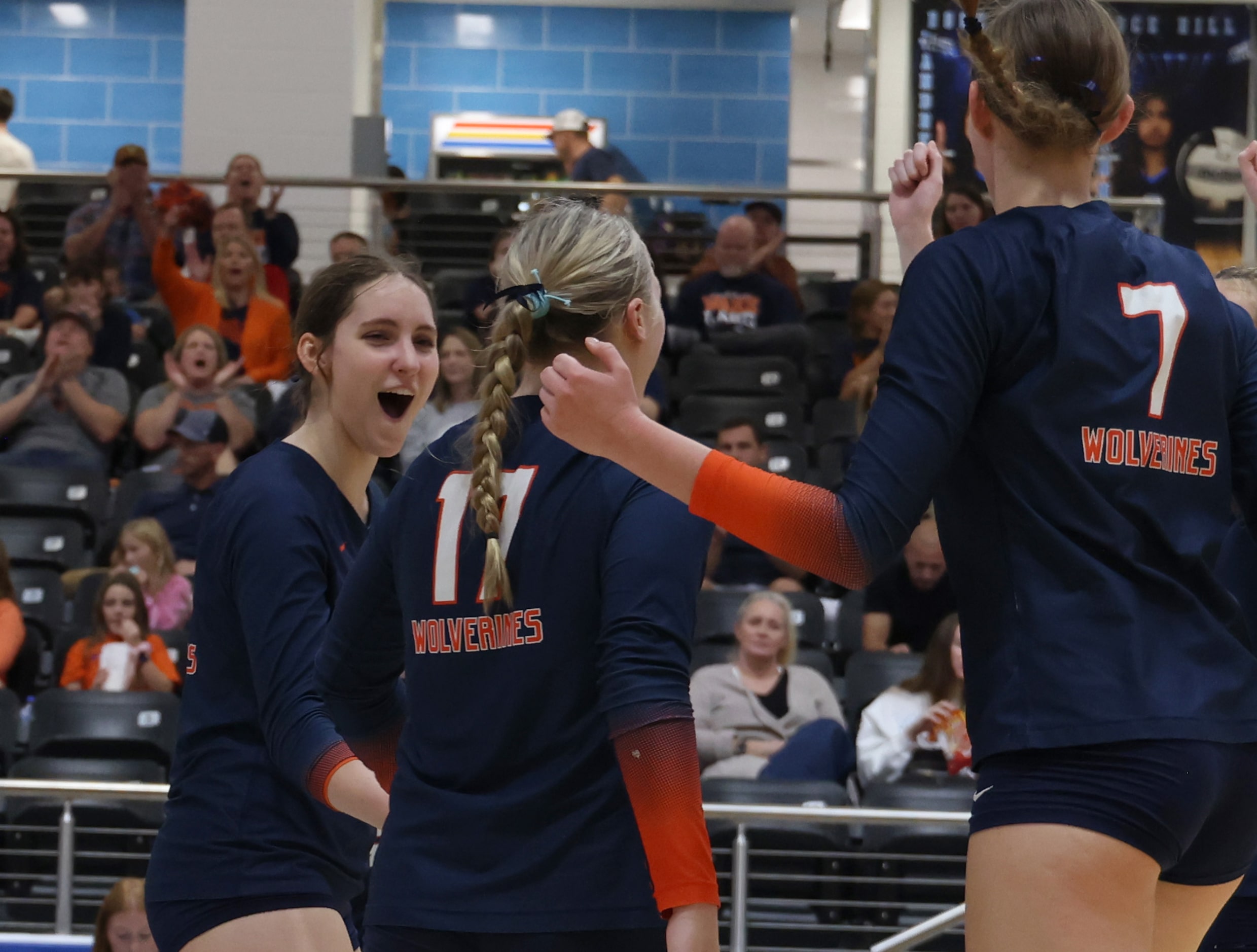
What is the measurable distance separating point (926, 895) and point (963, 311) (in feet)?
12.6

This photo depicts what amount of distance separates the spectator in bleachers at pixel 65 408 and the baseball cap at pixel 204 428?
0.76 m

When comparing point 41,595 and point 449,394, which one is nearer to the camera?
point 41,595

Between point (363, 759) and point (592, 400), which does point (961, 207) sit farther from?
point (592, 400)

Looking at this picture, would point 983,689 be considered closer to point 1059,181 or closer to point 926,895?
point 1059,181

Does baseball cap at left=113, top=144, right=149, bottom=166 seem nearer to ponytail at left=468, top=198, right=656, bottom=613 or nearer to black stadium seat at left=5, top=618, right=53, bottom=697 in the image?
black stadium seat at left=5, top=618, right=53, bottom=697

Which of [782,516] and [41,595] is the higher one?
[782,516]

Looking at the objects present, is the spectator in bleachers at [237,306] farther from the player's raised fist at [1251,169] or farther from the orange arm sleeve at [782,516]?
the orange arm sleeve at [782,516]

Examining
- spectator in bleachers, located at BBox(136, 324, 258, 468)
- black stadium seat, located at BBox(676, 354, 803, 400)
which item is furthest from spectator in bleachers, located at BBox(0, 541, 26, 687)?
black stadium seat, located at BBox(676, 354, 803, 400)

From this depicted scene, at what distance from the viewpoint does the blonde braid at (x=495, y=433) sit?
68.3 inches

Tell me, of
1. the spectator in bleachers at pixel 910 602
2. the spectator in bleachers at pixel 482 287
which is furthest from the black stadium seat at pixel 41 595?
the spectator in bleachers at pixel 910 602

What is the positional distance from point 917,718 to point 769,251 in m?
4.40

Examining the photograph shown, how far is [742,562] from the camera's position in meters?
6.91

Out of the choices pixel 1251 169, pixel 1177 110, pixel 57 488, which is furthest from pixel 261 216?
pixel 1251 169

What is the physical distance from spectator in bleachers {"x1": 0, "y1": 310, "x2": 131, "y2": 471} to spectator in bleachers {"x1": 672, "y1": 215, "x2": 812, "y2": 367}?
9.84 ft
